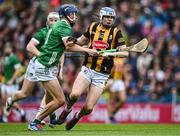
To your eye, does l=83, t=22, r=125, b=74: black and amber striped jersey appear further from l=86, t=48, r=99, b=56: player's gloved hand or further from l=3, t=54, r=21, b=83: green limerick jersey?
l=3, t=54, r=21, b=83: green limerick jersey

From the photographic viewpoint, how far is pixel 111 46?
50.9 feet

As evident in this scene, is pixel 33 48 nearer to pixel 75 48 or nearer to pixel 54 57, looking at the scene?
pixel 54 57

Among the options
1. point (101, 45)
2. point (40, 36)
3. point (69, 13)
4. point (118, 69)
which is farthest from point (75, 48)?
point (118, 69)

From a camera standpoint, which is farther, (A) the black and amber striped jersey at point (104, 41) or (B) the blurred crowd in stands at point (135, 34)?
(B) the blurred crowd in stands at point (135, 34)

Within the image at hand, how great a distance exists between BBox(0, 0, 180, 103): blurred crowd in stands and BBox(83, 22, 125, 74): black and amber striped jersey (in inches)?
260

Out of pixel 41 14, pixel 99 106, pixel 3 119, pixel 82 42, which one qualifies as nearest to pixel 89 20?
pixel 41 14

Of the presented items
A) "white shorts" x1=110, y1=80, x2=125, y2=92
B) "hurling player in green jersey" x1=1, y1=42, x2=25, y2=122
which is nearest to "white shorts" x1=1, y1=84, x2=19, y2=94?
"hurling player in green jersey" x1=1, y1=42, x2=25, y2=122

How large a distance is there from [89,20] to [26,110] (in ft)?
13.8

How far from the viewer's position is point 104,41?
15492mm

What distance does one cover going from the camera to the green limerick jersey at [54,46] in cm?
1468

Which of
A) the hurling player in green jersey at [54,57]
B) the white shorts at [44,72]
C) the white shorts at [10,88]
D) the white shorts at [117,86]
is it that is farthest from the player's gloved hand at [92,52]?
the white shorts at [10,88]

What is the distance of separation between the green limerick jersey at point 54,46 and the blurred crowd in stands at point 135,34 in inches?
291

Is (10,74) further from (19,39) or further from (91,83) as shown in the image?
(91,83)

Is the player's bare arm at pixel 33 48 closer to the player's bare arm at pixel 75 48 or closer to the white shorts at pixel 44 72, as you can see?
the white shorts at pixel 44 72
